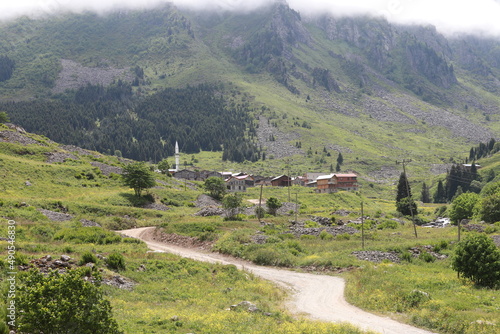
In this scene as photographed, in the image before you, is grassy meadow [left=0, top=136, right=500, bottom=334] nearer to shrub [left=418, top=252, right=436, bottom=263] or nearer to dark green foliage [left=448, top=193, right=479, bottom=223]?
shrub [left=418, top=252, right=436, bottom=263]

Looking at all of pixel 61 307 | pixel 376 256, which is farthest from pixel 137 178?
pixel 61 307

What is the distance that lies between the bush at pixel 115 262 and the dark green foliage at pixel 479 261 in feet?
88.5

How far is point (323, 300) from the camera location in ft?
97.7

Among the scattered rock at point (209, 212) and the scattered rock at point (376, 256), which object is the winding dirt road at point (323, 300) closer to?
the scattered rock at point (376, 256)

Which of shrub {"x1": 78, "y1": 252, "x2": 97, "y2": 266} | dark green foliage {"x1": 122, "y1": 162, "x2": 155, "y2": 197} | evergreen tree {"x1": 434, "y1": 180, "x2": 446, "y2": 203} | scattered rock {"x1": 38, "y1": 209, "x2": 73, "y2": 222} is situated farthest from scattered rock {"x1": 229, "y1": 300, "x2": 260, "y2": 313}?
evergreen tree {"x1": 434, "y1": 180, "x2": 446, "y2": 203}

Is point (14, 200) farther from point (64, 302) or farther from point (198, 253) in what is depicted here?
point (64, 302)

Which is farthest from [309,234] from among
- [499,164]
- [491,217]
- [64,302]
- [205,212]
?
[499,164]

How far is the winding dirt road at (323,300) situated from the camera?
926 inches

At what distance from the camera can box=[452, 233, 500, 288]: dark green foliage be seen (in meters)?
29.9

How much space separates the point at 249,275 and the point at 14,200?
153ft

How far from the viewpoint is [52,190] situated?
81.8 meters

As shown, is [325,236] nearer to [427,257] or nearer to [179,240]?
[427,257]

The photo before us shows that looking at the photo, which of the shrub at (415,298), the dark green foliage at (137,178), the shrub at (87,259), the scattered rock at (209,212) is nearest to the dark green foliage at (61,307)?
the shrub at (87,259)

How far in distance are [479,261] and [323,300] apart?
12654 mm
